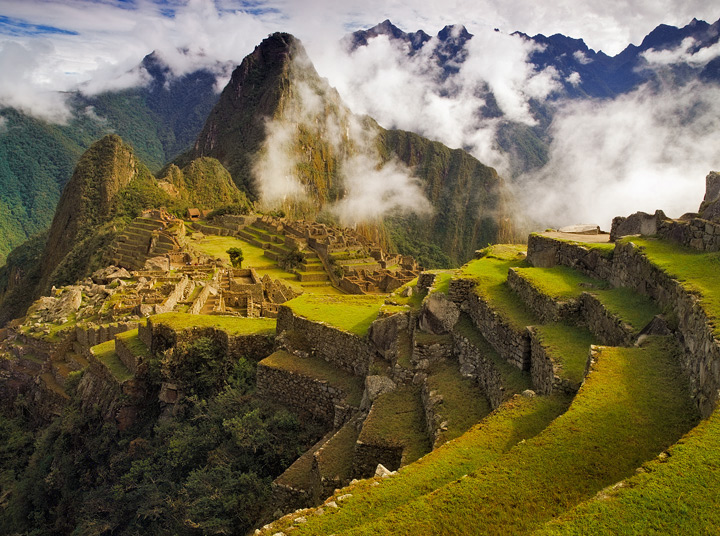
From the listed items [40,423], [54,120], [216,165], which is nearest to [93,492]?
[40,423]

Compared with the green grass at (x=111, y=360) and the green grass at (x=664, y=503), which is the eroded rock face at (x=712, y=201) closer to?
the green grass at (x=664, y=503)

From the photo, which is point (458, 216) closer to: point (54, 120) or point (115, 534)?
point (54, 120)

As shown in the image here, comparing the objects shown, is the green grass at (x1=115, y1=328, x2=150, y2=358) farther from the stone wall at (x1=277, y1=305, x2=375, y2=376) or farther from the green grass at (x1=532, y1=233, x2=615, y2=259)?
the green grass at (x1=532, y1=233, x2=615, y2=259)

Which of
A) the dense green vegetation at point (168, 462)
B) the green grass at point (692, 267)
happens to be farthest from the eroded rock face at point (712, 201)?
the dense green vegetation at point (168, 462)

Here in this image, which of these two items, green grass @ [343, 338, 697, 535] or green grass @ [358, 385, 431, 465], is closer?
green grass @ [343, 338, 697, 535]

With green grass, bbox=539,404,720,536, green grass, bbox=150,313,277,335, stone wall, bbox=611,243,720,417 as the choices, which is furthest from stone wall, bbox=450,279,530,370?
green grass, bbox=150,313,277,335

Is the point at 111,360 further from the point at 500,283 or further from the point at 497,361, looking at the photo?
the point at 497,361
